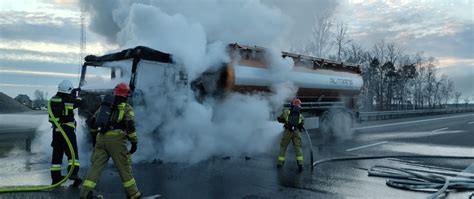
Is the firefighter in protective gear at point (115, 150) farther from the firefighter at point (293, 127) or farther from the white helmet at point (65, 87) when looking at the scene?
the firefighter at point (293, 127)

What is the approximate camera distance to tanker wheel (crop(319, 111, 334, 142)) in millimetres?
13662

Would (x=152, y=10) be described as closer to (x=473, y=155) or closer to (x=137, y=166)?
(x=137, y=166)

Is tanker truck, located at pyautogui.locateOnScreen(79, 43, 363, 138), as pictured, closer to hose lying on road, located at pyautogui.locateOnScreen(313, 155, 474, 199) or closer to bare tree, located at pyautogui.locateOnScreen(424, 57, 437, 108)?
hose lying on road, located at pyautogui.locateOnScreen(313, 155, 474, 199)

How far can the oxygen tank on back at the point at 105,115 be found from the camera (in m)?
4.77

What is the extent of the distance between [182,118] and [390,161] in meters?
4.85

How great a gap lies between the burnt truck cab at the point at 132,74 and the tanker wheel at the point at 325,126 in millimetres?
6724

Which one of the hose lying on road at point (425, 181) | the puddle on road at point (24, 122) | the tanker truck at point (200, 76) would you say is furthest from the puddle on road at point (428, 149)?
the puddle on road at point (24, 122)

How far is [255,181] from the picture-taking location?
6.54 m

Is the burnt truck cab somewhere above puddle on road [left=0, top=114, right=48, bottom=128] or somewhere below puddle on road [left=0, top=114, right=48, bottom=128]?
above

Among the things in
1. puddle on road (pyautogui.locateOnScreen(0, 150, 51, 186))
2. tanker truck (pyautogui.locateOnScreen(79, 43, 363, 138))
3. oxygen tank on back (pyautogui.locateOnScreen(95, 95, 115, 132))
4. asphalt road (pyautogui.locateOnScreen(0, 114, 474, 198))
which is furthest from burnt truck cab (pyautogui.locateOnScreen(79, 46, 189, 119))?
oxygen tank on back (pyautogui.locateOnScreen(95, 95, 115, 132))

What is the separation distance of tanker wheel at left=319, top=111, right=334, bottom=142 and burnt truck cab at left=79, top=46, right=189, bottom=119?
22.1 ft

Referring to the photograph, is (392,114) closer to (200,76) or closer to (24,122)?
(200,76)

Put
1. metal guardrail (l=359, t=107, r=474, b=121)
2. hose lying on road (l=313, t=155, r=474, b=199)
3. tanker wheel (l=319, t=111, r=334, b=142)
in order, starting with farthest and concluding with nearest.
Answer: metal guardrail (l=359, t=107, r=474, b=121) → tanker wheel (l=319, t=111, r=334, b=142) → hose lying on road (l=313, t=155, r=474, b=199)

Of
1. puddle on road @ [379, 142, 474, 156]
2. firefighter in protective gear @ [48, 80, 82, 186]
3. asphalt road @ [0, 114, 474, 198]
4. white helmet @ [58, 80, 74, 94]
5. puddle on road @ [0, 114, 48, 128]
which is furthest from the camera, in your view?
puddle on road @ [0, 114, 48, 128]
